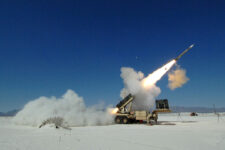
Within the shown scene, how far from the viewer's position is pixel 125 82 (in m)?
31.1

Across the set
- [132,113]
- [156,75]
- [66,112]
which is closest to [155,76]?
[156,75]

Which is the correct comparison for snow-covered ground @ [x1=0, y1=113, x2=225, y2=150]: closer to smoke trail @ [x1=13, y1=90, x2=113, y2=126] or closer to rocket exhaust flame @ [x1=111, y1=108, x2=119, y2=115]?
smoke trail @ [x1=13, y1=90, x2=113, y2=126]

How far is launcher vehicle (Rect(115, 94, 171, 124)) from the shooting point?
87.2 feet

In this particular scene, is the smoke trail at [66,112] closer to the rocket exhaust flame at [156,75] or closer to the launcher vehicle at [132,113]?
the launcher vehicle at [132,113]

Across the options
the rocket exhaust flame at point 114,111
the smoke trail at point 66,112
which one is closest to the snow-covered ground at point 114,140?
the smoke trail at point 66,112

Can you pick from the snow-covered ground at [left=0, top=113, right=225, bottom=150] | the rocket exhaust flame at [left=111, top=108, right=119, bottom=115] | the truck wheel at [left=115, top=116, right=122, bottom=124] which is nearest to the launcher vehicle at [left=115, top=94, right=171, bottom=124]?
the truck wheel at [left=115, top=116, right=122, bottom=124]

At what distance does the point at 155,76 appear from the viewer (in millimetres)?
28969

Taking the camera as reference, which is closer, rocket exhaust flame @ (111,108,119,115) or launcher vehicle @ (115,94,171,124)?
launcher vehicle @ (115,94,171,124)

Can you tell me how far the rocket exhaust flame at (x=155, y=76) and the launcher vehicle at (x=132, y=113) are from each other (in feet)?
10.9

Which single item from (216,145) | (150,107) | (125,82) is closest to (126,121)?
(150,107)

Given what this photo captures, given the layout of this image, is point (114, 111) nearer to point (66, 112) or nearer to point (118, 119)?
point (118, 119)

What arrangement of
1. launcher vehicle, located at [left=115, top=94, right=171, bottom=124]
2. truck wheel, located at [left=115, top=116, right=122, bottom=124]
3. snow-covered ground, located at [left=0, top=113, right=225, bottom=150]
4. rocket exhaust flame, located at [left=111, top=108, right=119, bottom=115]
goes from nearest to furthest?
snow-covered ground, located at [left=0, top=113, right=225, bottom=150] → launcher vehicle, located at [left=115, top=94, right=171, bottom=124] → truck wheel, located at [left=115, top=116, right=122, bottom=124] → rocket exhaust flame, located at [left=111, top=108, right=119, bottom=115]

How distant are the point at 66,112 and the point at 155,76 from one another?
1557cm

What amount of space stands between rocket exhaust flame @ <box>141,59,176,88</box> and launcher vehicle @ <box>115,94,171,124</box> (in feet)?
10.9
